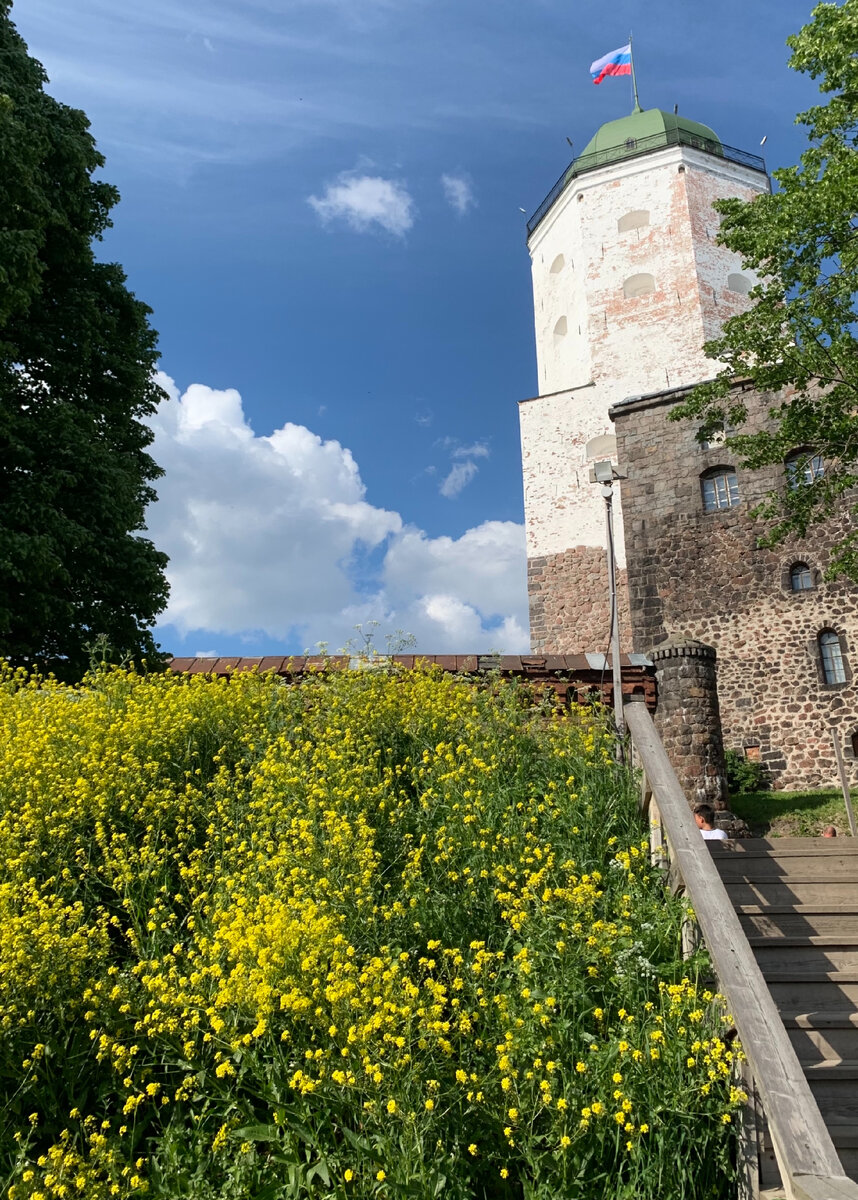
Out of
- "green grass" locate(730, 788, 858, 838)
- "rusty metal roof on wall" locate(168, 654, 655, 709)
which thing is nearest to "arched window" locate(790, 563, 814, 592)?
"green grass" locate(730, 788, 858, 838)

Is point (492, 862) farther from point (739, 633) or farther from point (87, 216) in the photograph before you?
point (739, 633)

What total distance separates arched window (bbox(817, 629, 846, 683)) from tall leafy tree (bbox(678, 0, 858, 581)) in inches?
241

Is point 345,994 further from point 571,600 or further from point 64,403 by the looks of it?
point 571,600

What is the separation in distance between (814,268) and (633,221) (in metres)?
16.4

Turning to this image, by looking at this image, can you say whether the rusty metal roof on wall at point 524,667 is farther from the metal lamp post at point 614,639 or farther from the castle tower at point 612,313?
the castle tower at point 612,313

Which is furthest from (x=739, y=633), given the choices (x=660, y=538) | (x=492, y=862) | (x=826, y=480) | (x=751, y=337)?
(x=492, y=862)

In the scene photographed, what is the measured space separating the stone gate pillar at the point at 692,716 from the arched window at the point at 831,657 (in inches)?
230

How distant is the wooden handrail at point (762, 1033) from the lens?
2.33 m

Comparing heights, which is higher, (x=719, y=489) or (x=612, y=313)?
(x=612, y=313)

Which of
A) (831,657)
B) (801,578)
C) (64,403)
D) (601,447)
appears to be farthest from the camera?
(601,447)

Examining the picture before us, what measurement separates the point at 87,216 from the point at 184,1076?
1160 centimetres

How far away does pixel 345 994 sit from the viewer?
10.2 feet

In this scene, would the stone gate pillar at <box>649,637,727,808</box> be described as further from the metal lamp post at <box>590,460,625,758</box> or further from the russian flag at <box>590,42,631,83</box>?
the russian flag at <box>590,42,631,83</box>

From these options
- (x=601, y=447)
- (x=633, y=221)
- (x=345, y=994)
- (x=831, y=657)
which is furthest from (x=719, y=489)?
(x=345, y=994)
